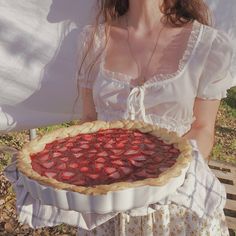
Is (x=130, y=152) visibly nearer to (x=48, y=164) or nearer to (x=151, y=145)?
(x=151, y=145)

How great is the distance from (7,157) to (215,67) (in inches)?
81.4

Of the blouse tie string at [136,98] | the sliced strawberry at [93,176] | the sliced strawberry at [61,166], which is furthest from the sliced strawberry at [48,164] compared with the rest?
the blouse tie string at [136,98]

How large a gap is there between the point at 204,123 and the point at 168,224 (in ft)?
1.36

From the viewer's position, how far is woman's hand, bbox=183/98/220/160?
193 centimetres

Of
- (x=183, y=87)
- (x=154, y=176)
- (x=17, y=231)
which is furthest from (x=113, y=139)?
(x=17, y=231)

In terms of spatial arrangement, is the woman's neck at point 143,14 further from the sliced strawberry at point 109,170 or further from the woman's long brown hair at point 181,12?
the sliced strawberry at point 109,170

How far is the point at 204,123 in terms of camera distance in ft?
6.42

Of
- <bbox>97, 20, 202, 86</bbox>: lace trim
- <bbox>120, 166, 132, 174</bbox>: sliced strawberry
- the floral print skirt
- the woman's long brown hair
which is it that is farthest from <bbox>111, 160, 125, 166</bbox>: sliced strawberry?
the woman's long brown hair

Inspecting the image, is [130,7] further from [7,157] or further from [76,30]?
[7,157]

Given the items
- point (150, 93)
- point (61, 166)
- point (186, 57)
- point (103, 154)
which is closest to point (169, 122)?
point (150, 93)

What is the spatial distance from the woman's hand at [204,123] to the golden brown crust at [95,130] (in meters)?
0.30

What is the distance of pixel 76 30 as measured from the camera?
7.98 feet

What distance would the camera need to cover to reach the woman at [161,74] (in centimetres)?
182

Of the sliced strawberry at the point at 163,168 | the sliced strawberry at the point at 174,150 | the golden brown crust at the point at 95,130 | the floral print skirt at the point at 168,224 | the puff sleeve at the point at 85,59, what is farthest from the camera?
the puff sleeve at the point at 85,59
